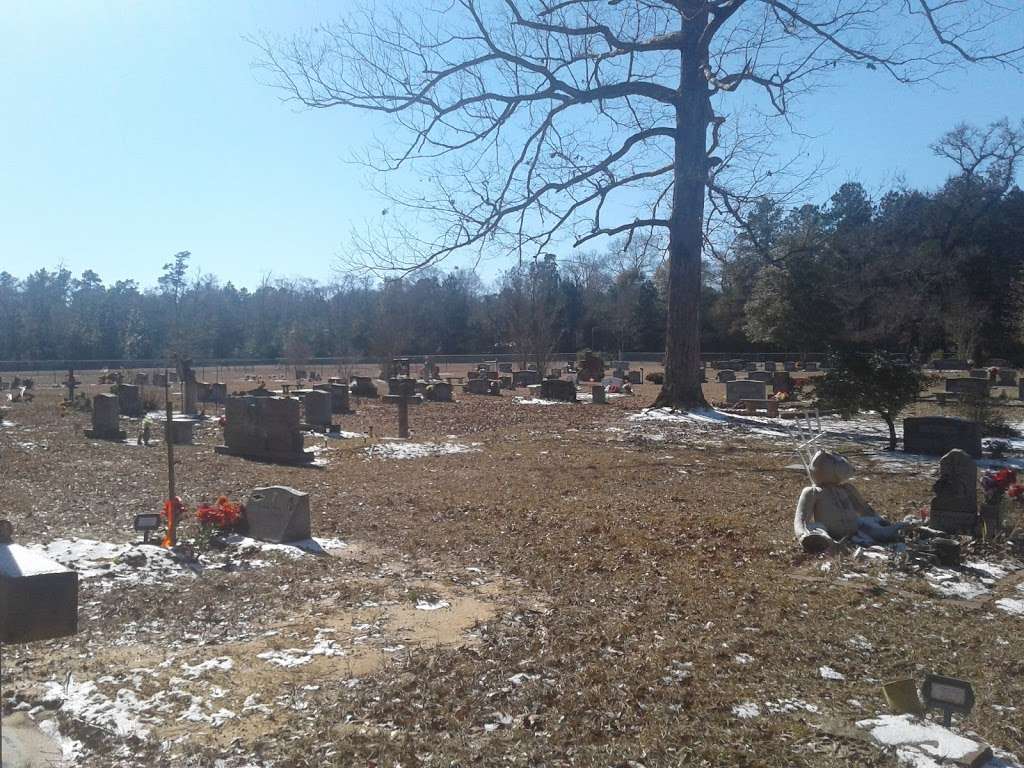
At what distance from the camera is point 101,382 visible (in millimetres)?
41406

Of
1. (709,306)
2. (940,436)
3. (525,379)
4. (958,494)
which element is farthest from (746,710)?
(709,306)

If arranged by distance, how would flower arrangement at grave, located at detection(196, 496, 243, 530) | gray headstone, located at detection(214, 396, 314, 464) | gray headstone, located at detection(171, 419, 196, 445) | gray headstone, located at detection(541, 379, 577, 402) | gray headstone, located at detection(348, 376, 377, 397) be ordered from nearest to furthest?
1. flower arrangement at grave, located at detection(196, 496, 243, 530)
2. gray headstone, located at detection(214, 396, 314, 464)
3. gray headstone, located at detection(171, 419, 196, 445)
4. gray headstone, located at detection(541, 379, 577, 402)
5. gray headstone, located at detection(348, 376, 377, 397)

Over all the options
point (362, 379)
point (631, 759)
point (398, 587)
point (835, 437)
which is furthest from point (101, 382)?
point (631, 759)

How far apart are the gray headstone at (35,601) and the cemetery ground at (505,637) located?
312mm

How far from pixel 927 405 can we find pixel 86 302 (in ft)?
213

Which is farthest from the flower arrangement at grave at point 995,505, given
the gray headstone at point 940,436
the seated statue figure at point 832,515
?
the gray headstone at point 940,436

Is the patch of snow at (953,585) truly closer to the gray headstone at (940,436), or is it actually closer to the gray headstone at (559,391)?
the gray headstone at (940,436)

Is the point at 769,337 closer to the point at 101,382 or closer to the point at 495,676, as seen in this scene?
the point at 101,382

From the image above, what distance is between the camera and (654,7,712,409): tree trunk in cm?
2325

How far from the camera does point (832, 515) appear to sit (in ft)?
27.9

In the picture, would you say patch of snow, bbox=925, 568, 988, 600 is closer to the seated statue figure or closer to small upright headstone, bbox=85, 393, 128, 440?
the seated statue figure

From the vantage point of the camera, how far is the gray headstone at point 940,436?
1568 centimetres

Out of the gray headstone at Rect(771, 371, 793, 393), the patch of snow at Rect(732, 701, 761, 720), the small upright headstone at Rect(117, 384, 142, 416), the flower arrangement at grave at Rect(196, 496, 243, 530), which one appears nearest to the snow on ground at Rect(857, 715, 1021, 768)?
the patch of snow at Rect(732, 701, 761, 720)

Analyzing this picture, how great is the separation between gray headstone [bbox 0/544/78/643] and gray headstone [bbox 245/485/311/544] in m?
4.23
